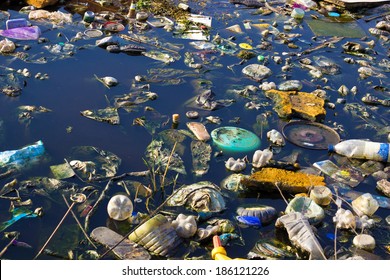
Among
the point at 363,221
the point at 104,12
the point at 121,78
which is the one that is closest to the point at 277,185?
the point at 363,221

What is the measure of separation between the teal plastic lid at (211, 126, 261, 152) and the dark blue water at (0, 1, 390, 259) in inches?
3.3

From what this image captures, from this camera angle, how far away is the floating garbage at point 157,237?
3.34 metres

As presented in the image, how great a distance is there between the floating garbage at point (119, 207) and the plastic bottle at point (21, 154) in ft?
3.15

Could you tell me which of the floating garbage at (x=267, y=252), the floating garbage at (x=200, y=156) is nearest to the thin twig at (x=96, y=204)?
the floating garbage at (x=200, y=156)

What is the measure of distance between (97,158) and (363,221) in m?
2.21

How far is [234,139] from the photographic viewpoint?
14.9 feet

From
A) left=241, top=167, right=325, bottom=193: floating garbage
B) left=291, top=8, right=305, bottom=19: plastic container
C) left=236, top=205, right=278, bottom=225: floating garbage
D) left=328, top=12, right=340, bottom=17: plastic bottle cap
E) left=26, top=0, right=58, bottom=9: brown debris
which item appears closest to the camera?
left=236, top=205, right=278, bottom=225: floating garbage

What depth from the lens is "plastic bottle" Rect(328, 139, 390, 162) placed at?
4.40 meters

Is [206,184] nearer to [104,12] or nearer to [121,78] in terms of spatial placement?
[121,78]

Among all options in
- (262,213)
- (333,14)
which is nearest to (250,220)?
(262,213)

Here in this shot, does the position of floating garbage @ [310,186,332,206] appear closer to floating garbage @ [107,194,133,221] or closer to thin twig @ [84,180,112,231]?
floating garbage @ [107,194,133,221]

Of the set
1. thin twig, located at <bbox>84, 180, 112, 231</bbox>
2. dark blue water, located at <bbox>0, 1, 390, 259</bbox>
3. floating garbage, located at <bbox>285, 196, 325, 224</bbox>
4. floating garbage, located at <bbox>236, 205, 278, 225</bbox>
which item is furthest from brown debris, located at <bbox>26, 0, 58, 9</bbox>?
floating garbage, located at <bbox>285, 196, 325, 224</bbox>

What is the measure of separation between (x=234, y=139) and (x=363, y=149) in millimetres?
1173
